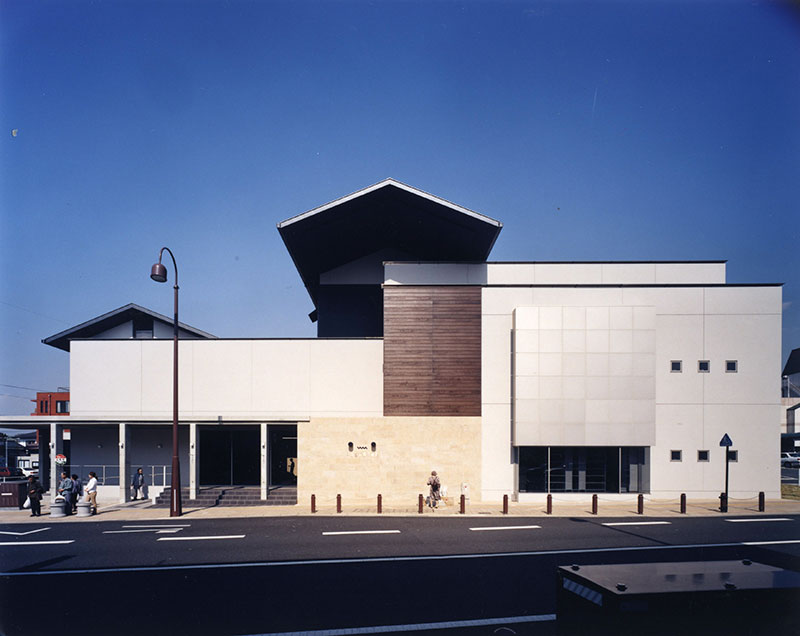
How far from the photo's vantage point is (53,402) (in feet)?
152

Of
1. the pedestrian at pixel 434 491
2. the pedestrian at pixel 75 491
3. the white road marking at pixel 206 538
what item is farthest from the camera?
the pedestrian at pixel 75 491

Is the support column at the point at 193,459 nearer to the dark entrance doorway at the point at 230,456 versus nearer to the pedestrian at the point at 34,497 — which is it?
the dark entrance doorway at the point at 230,456

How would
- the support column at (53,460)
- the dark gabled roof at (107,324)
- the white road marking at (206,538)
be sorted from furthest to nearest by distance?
the dark gabled roof at (107,324) < the support column at (53,460) < the white road marking at (206,538)

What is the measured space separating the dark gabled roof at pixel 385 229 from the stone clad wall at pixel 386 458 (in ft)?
26.3

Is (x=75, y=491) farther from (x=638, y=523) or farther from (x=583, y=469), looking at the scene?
(x=638, y=523)

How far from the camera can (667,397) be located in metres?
22.2

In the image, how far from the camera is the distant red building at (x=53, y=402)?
45.9 m

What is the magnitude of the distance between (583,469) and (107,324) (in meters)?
24.7

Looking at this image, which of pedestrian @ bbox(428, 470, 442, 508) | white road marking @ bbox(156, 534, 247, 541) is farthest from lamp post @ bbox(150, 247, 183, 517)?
pedestrian @ bbox(428, 470, 442, 508)

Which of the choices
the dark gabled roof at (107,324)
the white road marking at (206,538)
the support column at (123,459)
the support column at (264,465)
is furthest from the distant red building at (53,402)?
the white road marking at (206,538)

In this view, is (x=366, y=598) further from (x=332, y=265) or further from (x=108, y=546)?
(x=332, y=265)

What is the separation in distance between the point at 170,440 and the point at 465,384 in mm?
13848

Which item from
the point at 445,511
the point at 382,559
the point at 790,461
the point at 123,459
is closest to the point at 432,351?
the point at 445,511

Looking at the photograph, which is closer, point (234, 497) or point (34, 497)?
point (34, 497)
